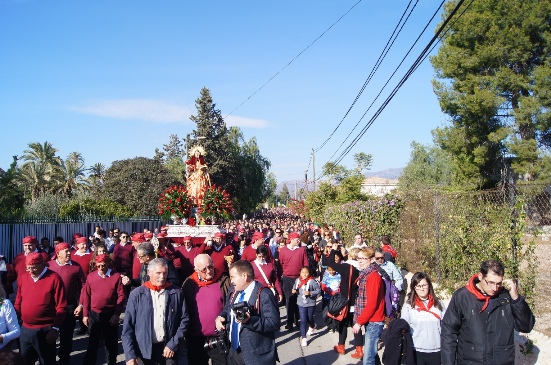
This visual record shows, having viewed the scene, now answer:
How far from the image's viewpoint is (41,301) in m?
6.46

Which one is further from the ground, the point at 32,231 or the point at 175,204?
the point at 175,204

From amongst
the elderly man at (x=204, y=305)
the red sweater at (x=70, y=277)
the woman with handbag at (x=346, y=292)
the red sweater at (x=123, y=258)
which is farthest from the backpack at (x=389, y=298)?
the red sweater at (x=123, y=258)

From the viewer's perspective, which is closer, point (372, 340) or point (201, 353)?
point (201, 353)

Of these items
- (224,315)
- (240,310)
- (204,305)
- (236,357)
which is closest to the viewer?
(240,310)

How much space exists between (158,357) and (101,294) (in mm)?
2180

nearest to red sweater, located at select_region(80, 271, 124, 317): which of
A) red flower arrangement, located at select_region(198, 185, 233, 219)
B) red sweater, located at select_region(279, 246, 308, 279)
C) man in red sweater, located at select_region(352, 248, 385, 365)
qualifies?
man in red sweater, located at select_region(352, 248, 385, 365)

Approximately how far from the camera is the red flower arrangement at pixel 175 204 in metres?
14.4

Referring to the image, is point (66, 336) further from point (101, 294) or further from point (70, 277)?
point (101, 294)

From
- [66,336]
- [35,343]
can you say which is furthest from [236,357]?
[66,336]

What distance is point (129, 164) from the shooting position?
1706 inches

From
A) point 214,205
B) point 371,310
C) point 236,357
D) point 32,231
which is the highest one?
point 214,205

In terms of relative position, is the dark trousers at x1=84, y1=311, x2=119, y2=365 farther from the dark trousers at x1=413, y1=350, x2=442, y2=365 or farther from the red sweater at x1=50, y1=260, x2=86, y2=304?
the dark trousers at x1=413, y1=350, x2=442, y2=365

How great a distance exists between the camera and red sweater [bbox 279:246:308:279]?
1046 cm

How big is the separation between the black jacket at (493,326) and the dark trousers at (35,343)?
480 cm
